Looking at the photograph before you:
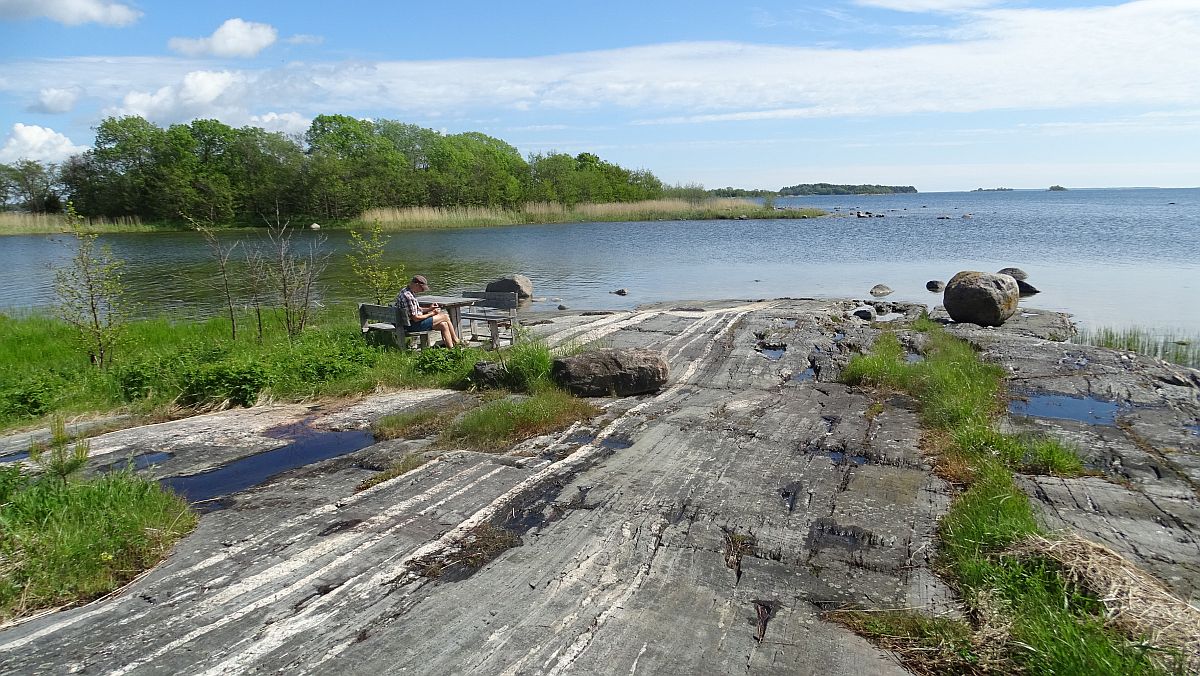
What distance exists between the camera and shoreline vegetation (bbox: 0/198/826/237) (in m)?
52.2

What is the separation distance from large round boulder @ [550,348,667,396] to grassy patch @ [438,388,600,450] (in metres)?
0.54

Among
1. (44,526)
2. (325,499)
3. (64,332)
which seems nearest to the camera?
(44,526)

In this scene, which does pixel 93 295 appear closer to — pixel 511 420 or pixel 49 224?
pixel 511 420

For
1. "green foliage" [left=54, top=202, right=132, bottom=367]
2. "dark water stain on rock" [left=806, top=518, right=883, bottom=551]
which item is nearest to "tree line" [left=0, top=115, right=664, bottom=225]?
"green foliage" [left=54, top=202, right=132, bottom=367]

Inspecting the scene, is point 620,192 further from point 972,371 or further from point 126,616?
point 126,616

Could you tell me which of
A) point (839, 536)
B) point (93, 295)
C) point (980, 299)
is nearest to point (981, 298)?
point (980, 299)

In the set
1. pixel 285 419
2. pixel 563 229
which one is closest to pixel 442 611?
pixel 285 419

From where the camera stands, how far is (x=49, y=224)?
169ft

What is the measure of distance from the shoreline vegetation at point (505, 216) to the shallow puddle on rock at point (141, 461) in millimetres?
42608

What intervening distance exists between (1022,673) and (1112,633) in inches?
20.7

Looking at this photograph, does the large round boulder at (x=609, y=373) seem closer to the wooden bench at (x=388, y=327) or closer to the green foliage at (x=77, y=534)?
the wooden bench at (x=388, y=327)

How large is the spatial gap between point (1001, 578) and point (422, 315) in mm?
8187

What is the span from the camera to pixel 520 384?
8.65m

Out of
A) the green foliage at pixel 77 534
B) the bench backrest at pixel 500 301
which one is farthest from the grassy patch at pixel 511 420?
the bench backrest at pixel 500 301
